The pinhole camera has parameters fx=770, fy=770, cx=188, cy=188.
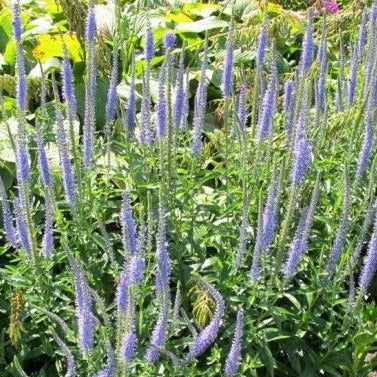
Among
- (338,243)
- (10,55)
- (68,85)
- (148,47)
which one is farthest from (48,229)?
(10,55)

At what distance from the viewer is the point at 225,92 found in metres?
4.55

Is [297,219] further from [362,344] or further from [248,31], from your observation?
[248,31]

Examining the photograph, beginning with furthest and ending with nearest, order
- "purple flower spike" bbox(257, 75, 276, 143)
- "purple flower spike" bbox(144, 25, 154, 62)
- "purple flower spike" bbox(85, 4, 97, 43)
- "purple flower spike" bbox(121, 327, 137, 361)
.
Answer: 1. "purple flower spike" bbox(144, 25, 154, 62)
2. "purple flower spike" bbox(257, 75, 276, 143)
3. "purple flower spike" bbox(85, 4, 97, 43)
4. "purple flower spike" bbox(121, 327, 137, 361)

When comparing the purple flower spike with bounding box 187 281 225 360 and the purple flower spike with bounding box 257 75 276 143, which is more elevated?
the purple flower spike with bounding box 257 75 276 143

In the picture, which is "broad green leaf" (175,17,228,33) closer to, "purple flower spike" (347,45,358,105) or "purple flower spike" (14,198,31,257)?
"purple flower spike" (347,45,358,105)

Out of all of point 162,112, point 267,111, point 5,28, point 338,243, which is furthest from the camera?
point 5,28

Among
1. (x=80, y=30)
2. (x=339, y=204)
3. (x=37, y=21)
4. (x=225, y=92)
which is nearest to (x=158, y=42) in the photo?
(x=37, y=21)

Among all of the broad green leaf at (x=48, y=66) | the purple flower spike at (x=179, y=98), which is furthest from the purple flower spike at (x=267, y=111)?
the broad green leaf at (x=48, y=66)

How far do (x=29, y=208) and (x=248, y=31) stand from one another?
297cm

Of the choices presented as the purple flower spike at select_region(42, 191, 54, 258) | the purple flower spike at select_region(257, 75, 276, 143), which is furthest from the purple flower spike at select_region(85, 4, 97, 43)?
the purple flower spike at select_region(257, 75, 276, 143)

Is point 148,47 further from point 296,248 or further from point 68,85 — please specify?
point 296,248

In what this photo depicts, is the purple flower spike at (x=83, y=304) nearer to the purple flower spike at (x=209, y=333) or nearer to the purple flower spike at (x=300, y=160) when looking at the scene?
the purple flower spike at (x=209, y=333)

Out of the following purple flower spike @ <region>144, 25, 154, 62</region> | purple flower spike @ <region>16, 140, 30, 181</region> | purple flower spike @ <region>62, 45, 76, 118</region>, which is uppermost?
purple flower spike @ <region>144, 25, 154, 62</region>

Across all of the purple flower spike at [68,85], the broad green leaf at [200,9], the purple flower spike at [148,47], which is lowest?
the broad green leaf at [200,9]
